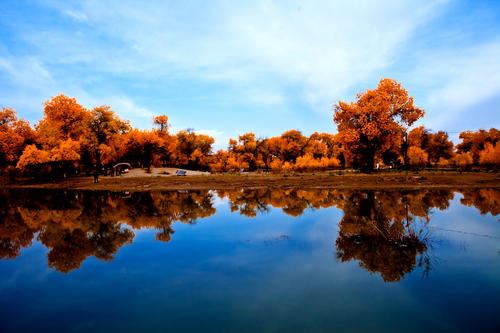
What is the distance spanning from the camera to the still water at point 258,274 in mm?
7512

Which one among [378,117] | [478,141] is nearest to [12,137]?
[378,117]

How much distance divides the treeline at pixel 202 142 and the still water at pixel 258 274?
36.8m

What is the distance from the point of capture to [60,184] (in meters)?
53.2

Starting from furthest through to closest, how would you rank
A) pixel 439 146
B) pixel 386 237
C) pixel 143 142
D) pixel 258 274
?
pixel 439 146
pixel 143 142
pixel 386 237
pixel 258 274

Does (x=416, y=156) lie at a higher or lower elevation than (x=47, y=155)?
higher

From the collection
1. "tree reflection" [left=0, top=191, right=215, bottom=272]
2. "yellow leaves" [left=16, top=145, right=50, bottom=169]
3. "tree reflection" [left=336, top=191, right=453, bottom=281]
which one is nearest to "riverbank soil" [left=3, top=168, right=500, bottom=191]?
"yellow leaves" [left=16, top=145, right=50, bottom=169]

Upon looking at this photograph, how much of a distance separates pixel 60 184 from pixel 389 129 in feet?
179

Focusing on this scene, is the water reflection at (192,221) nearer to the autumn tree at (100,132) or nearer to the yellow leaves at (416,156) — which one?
the autumn tree at (100,132)

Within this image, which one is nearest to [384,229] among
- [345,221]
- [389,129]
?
[345,221]

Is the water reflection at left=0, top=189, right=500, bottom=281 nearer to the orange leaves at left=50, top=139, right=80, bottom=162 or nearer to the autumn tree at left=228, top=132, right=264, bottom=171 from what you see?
the orange leaves at left=50, top=139, right=80, bottom=162

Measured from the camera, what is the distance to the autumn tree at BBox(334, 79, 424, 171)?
52875mm

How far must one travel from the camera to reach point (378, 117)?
53469 millimetres

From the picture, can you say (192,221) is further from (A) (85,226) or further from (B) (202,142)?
(B) (202,142)

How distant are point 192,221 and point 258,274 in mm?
11030
